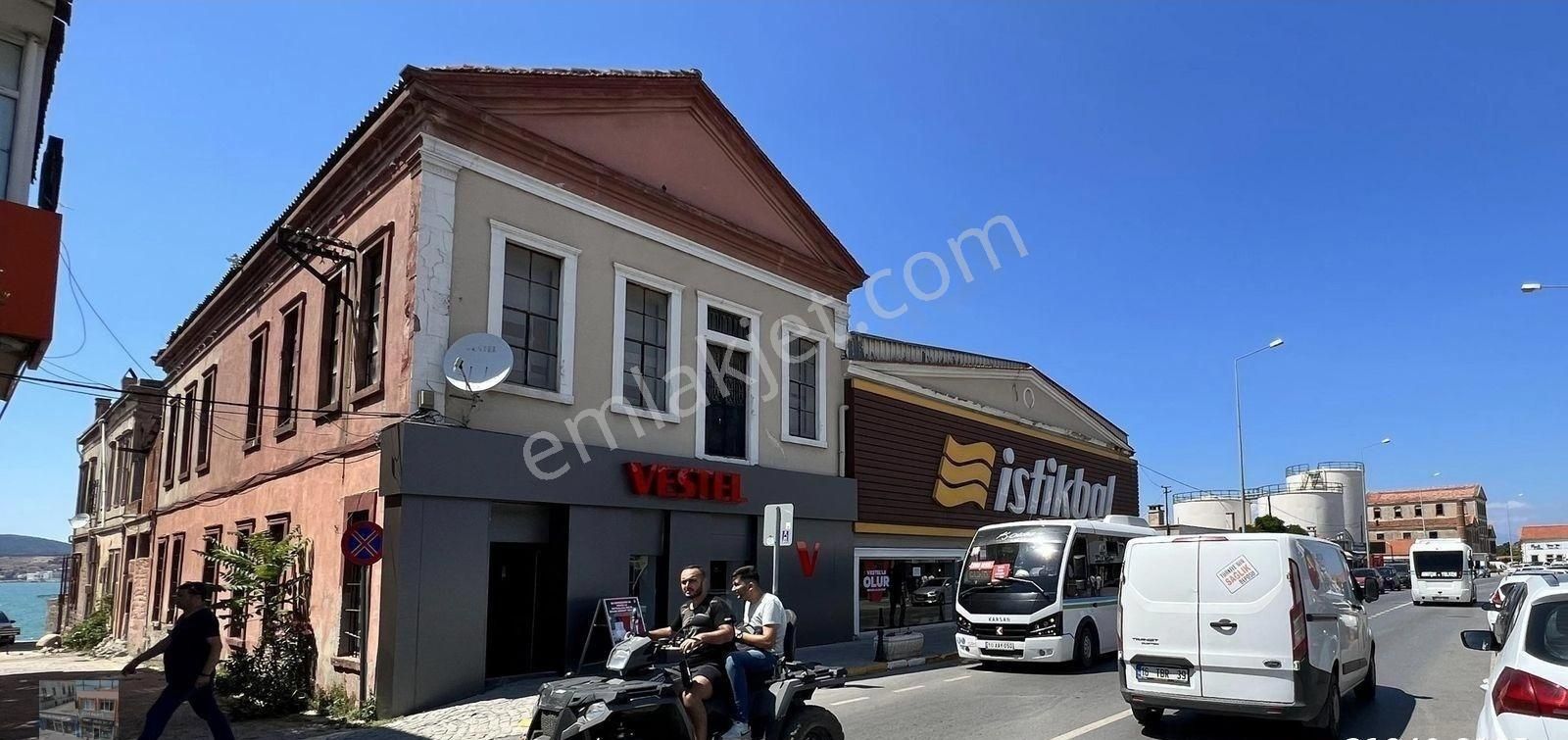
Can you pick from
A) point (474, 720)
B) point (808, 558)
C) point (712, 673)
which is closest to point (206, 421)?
point (808, 558)

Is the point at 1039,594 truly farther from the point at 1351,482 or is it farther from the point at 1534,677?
the point at 1351,482

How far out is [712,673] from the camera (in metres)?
6.95

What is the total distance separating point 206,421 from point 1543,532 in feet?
558

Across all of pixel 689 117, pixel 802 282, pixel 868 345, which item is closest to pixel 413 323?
pixel 689 117

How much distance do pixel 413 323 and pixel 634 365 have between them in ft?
13.3

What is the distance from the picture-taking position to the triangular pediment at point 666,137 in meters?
14.5

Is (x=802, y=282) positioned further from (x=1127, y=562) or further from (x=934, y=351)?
(x=1127, y=562)

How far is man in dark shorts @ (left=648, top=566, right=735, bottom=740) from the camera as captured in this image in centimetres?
678

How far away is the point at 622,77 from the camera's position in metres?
16.1

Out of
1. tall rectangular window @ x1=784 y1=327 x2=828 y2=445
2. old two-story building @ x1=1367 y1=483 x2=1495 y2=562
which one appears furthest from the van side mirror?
old two-story building @ x1=1367 y1=483 x2=1495 y2=562

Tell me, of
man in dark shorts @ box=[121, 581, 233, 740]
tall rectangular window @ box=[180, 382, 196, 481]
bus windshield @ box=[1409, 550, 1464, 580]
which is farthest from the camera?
bus windshield @ box=[1409, 550, 1464, 580]

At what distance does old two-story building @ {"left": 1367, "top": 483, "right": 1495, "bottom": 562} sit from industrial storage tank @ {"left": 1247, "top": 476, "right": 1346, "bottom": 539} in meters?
37.4

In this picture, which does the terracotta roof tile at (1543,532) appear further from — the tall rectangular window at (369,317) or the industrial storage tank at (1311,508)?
the tall rectangular window at (369,317)

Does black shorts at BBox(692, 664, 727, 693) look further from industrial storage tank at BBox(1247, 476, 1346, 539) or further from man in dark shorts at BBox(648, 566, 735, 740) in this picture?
industrial storage tank at BBox(1247, 476, 1346, 539)
